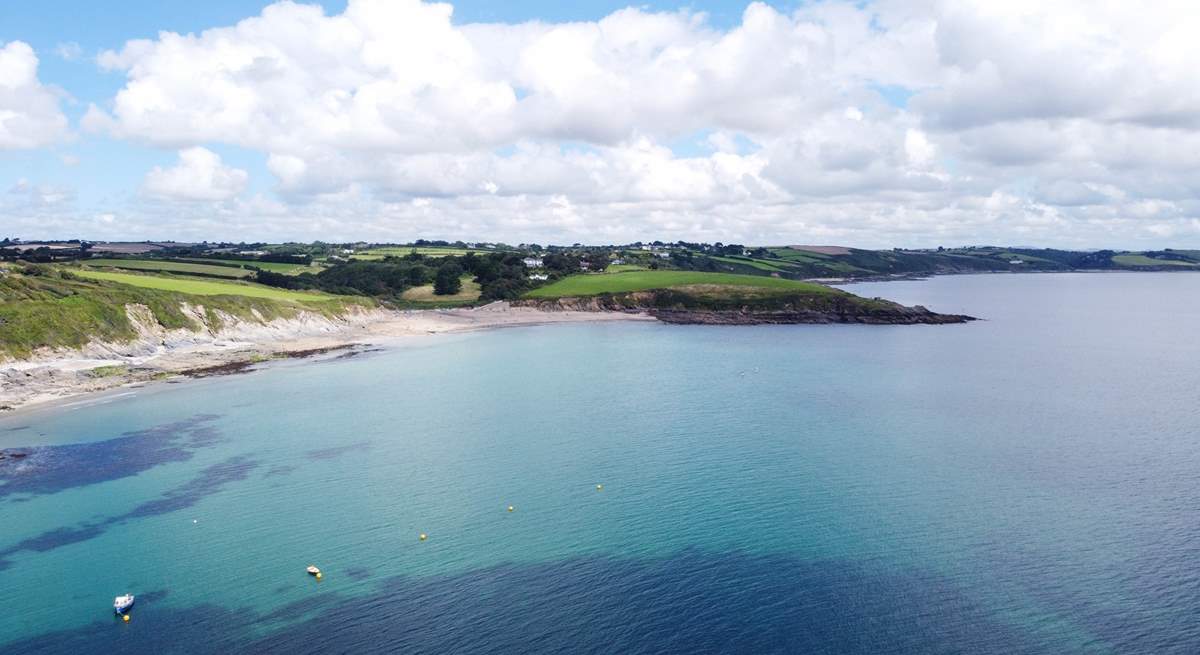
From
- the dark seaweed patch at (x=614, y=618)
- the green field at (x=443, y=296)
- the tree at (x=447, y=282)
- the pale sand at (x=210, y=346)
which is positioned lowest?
the dark seaweed patch at (x=614, y=618)

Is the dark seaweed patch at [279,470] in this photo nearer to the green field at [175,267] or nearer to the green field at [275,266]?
the green field at [175,267]

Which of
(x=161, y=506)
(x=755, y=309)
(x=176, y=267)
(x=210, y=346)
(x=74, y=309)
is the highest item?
(x=176, y=267)

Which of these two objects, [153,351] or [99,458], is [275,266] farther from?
[99,458]

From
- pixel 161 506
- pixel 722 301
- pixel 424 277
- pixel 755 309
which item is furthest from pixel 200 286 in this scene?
pixel 755 309

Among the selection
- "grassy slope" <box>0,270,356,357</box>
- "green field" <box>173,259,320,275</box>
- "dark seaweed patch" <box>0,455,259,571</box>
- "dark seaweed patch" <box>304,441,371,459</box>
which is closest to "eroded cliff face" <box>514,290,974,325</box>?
"green field" <box>173,259,320,275</box>

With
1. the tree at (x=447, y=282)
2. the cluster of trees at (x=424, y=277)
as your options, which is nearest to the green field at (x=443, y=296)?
the tree at (x=447, y=282)

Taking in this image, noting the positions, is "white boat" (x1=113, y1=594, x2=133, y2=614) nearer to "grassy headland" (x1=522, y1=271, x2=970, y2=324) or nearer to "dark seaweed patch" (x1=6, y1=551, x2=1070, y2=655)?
"dark seaweed patch" (x1=6, y1=551, x2=1070, y2=655)

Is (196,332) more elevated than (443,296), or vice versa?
(443,296)

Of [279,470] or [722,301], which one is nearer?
[279,470]
